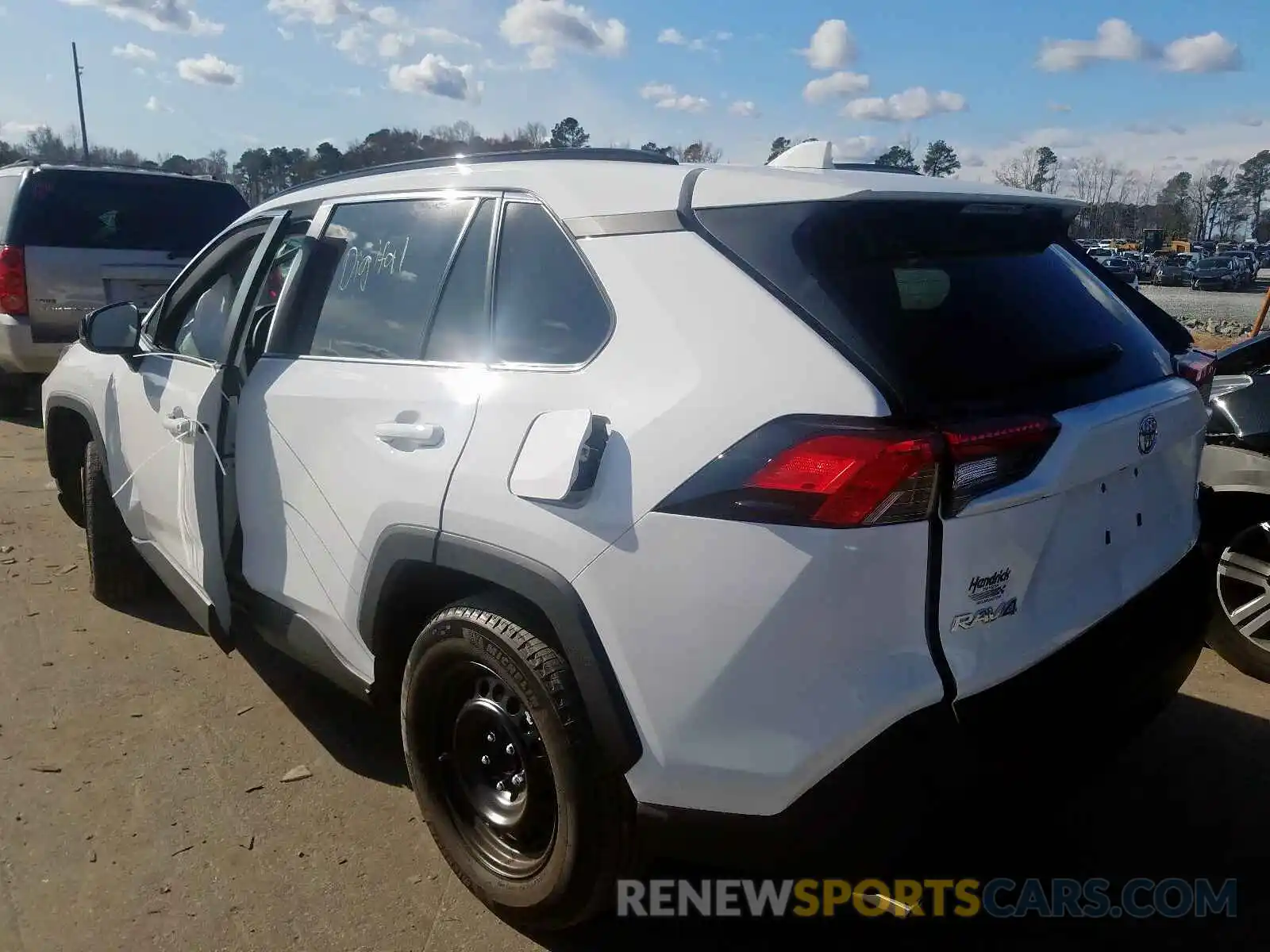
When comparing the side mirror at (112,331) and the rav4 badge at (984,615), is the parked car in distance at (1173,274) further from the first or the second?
the rav4 badge at (984,615)

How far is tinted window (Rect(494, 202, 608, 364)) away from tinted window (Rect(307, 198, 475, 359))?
0.85 ft

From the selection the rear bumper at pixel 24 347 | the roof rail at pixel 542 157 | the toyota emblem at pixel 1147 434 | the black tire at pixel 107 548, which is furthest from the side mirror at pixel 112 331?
the rear bumper at pixel 24 347

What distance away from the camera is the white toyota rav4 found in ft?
6.22

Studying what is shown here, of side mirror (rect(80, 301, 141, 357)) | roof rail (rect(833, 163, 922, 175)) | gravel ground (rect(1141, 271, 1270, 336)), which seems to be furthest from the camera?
gravel ground (rect(1141, 271, 1270, 336))

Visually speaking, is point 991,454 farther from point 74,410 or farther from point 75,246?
point 75,246

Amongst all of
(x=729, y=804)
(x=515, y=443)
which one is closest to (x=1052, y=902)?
(x=729, y=804)

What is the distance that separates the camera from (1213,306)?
32.6 metres

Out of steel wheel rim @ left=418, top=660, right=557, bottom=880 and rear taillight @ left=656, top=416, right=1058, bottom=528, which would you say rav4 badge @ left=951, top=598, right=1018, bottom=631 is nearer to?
rear taillight @ left=656, top=416, right=1058, bottom=528

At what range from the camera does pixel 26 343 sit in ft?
26.3

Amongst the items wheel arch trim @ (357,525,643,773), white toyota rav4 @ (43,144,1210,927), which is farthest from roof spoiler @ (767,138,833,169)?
wheel arch trim @ (357,525,643,773)

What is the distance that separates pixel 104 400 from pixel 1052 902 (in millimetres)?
3936

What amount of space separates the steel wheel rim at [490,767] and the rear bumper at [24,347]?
6845mm

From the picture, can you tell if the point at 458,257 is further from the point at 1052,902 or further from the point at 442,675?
the point at 1052,902

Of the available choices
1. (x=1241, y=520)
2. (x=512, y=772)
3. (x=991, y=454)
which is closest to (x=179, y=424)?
(x=512, y=772)
